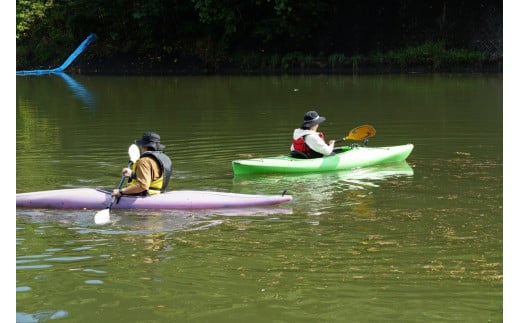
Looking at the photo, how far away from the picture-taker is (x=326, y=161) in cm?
1158

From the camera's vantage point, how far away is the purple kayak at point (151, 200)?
918cm

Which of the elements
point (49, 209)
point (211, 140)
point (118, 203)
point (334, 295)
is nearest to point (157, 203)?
point (118, 203)

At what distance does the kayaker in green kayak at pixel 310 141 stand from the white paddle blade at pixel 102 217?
3657 mm

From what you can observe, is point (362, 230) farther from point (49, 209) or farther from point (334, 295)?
point (49, 209)

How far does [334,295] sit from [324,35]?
1089 inches

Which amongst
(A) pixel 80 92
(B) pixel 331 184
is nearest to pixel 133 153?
(B) pixel 331 184

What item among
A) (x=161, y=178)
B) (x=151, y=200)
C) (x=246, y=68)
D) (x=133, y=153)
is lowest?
(x=151, y=200)

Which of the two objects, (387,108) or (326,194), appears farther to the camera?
(387,108)

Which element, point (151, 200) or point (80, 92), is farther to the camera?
point (80, 92)

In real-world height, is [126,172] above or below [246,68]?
below

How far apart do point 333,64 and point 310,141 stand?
814 inches

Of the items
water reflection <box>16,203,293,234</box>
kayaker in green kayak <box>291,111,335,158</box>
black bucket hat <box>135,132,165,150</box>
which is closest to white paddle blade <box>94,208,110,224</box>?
water reflection <box>16,203,293,234</box>

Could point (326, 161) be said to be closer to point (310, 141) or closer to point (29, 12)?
point (310, 141)

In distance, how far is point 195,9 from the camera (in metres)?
34.1
